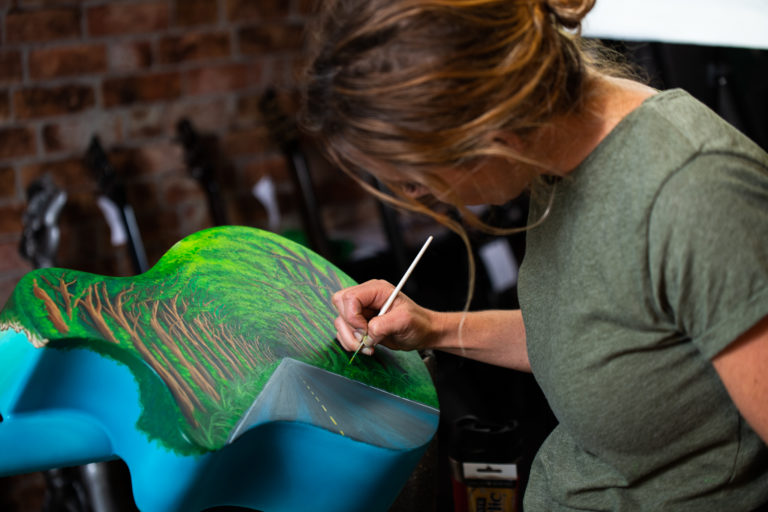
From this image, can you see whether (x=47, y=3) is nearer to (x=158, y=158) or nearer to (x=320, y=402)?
(x=158, y=158)

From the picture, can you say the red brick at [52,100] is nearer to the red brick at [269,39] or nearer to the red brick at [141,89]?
the red brick at [141,89]

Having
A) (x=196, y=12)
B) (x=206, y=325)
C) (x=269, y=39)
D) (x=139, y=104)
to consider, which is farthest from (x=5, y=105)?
(x=206, y=325)

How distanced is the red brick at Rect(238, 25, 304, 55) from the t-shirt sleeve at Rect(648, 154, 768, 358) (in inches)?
73.9

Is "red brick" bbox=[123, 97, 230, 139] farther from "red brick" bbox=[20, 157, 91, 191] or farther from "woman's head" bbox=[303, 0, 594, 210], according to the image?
"woman's head" bbox=[303, 0, 594, 210]

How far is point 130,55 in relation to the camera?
2182 millimetres

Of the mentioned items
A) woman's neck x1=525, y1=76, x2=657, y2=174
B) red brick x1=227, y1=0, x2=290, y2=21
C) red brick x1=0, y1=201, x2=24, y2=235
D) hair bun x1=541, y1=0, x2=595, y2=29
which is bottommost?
red brick x1=0, y1=201, x2=24, y2=235

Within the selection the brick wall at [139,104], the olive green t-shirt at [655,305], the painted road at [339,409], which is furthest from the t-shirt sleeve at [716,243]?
the brick wall at [139,104]

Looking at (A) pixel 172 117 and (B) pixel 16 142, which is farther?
(A) pixel 172 117

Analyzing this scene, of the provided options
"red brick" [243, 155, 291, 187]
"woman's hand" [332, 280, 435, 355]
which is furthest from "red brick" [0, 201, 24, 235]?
"woman's hand" [332, 280, 435, 355]

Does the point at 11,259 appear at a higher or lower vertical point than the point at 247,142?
lower

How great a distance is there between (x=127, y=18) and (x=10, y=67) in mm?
342

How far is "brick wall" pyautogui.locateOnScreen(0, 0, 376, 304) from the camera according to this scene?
2027 millimetres

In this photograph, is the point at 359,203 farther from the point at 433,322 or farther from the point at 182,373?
the point at 182,373

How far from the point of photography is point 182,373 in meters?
0.85
